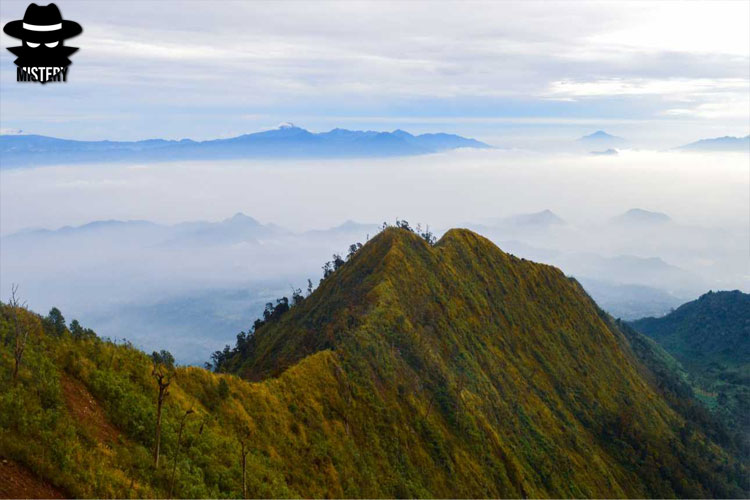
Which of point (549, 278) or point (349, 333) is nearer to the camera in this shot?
point (349, 333)

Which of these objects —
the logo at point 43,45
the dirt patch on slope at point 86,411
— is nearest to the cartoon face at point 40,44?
the logo at point 43,45

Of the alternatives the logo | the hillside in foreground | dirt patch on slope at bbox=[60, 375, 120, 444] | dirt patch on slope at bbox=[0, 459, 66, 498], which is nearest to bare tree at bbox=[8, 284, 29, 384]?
the hillside in foreground

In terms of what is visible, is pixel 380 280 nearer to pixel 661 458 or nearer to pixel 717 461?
pixel 661 458

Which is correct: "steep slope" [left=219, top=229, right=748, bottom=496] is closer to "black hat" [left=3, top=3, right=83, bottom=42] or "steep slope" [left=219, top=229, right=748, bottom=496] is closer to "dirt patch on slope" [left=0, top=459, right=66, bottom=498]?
"dirt patch on slope" [left=0, top=459, right=66, bottom=498]

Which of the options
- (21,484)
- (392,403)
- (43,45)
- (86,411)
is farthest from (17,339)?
(392,403)

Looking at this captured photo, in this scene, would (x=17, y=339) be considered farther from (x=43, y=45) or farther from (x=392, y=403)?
(x=392, y=403)

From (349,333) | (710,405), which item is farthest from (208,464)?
(710,405)
